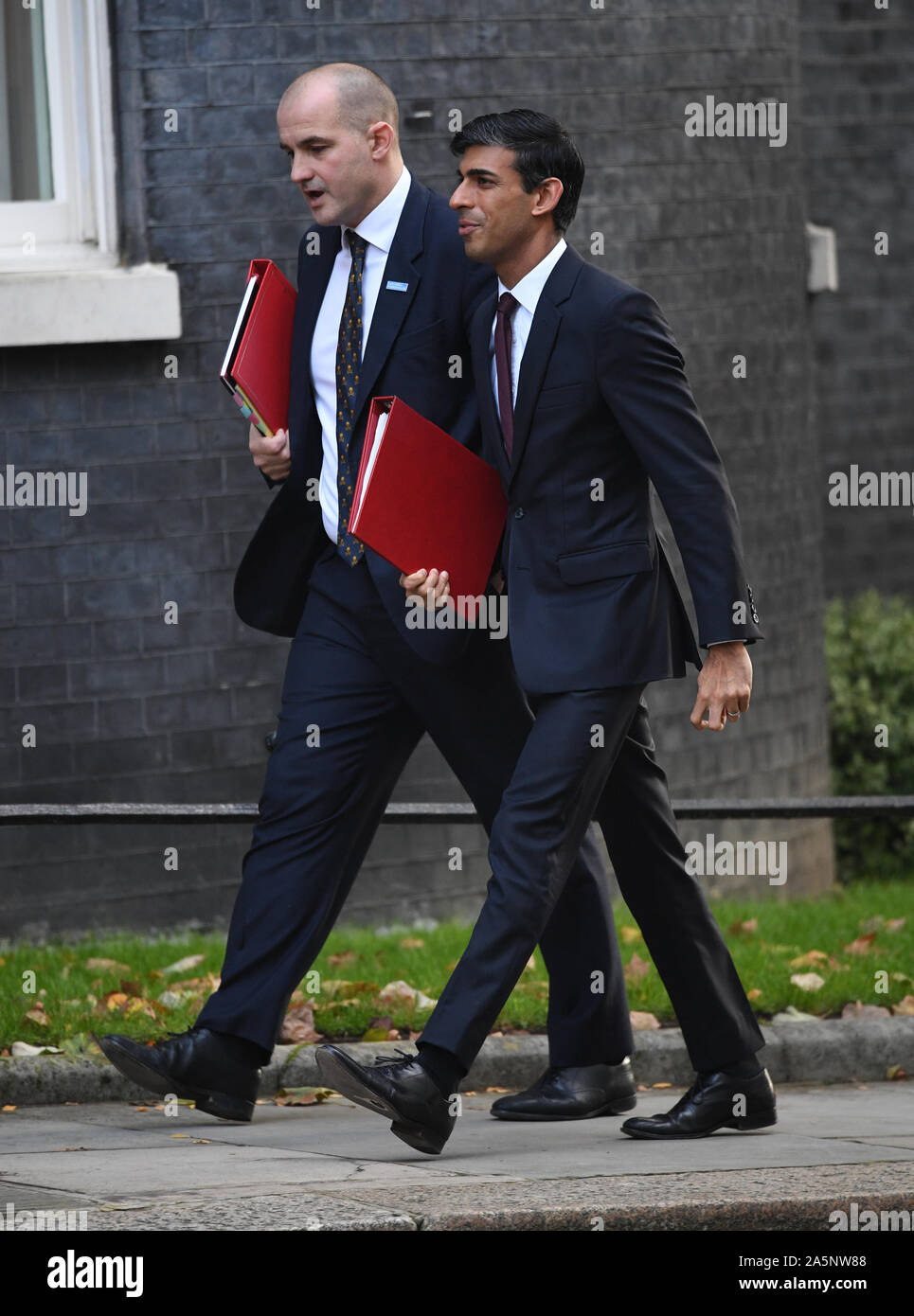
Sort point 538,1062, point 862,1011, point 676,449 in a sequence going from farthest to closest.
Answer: point 862,1011
point 538,1062
point 676,449

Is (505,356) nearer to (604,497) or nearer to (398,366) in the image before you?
(398,366)

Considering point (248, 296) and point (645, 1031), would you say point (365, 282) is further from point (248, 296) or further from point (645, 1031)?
point (645, 1031)

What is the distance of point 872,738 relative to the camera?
11.0 m

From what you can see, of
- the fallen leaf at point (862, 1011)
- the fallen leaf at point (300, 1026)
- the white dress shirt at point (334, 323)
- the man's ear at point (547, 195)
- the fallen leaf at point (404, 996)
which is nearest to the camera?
the man's ear at point (547, 195)

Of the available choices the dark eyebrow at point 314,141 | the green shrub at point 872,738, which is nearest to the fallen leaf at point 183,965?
the dark eyebrow at point 314,141

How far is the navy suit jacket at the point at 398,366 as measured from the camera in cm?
533

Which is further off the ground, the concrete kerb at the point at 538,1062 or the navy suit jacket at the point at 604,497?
the navy suit jacket at the point at 604,497

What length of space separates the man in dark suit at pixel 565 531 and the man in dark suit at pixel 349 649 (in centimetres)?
23

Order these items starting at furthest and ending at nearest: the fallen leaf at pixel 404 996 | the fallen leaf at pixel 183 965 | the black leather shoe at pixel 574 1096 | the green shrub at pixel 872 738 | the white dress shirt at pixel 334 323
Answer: the green shrub at pixel 872 738 → the fallen leaf at pixel 183 965 → the fallen leaf at pixel 404 996 → the black leather shoe at pixel 574 1096 → the white dress shirt at pixel 334 323

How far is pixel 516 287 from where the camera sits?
5.19m

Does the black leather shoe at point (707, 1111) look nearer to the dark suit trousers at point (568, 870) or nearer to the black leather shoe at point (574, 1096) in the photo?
the dark suit trousers at point (568, 870)

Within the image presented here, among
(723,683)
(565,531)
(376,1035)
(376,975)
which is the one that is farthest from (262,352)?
(376,975)

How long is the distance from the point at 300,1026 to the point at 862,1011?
5.65ft

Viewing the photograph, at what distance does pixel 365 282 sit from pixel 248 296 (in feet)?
0.94
